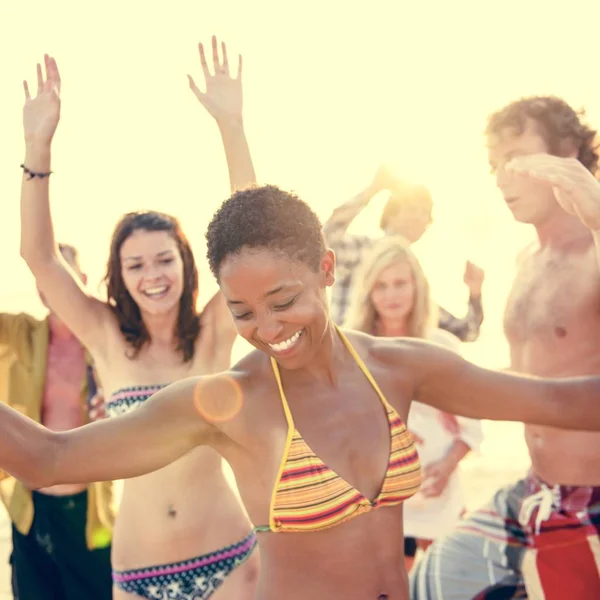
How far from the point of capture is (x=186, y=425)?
8.71ft

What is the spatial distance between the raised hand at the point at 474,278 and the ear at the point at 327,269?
168 inches

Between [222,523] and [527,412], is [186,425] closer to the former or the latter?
[527,412]

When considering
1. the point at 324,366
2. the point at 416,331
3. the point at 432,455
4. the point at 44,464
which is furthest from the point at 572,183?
the point at 432,455

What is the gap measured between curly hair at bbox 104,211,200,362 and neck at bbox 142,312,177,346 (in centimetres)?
2

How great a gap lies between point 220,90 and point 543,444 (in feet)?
6.94

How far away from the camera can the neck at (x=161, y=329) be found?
4609 mm

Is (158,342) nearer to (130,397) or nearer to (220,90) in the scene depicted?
(130,397)

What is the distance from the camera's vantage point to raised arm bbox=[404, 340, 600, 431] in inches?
112

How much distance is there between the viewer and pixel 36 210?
435 centimetres

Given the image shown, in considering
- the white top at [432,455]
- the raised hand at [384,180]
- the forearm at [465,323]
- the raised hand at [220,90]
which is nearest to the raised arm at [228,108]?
the raised hand at [220,90]

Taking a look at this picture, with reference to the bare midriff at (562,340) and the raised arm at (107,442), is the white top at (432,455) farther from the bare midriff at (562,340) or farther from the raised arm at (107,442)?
the raised arm at (107,442)

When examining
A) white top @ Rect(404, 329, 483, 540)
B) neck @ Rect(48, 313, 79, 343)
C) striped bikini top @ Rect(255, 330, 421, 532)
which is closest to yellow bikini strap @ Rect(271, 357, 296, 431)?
striped bikini top @ Rect(255, 330, 421, 532)

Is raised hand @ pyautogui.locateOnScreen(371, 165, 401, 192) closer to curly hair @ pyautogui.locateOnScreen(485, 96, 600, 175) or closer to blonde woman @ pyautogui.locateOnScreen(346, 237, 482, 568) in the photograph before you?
blonde woman @ pyautogui.locateOnScreen(346, 237, 482, 568)

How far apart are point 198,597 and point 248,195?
217 centimetres
